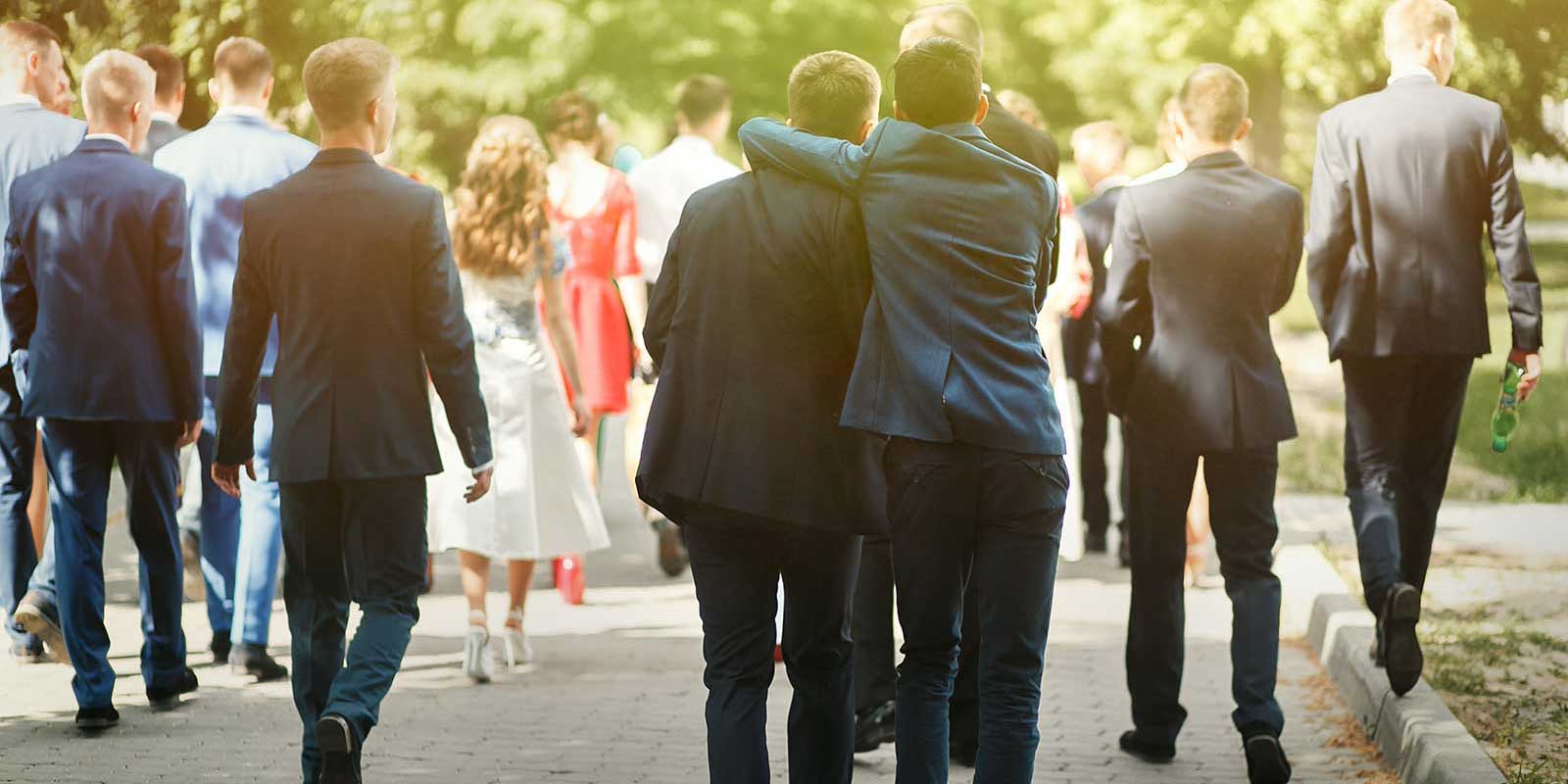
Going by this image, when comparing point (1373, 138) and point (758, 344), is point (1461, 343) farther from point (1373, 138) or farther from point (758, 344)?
point (758, 344)

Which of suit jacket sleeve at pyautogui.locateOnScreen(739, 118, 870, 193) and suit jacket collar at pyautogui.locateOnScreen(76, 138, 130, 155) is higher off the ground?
suit jacket sleeve at pyautogui.locateOnScreen(739, 118, 870, 193)

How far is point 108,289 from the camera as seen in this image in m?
7.17

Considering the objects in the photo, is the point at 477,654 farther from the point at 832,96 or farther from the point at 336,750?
the point at 832,96

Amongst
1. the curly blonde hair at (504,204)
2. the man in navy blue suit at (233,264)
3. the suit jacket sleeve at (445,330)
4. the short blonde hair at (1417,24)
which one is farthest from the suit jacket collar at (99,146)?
the short blonde hair at (1417,24)

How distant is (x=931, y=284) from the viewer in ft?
17.1

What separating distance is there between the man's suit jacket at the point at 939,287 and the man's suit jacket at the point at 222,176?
3.47 metres

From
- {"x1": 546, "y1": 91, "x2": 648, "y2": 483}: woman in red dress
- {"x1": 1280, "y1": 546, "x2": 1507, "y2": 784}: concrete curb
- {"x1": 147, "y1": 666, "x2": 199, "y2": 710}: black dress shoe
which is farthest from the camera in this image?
{"x1": 546, "y1": 91, "x2": 648, "y2": 483}: woman in red dress

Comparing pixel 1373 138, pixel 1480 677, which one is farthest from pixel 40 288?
pixel 1480 677

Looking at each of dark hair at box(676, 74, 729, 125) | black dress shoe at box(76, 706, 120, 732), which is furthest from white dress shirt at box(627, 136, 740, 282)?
black dress shoe at box(76, 706, 120, 732)

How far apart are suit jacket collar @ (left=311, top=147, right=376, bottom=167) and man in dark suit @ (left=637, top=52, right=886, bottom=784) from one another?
4.20 ft

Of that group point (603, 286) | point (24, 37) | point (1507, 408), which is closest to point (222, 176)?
point (24, 37)

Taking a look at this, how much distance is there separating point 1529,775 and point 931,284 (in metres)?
2.52

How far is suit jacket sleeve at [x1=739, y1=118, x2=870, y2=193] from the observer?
205 inches

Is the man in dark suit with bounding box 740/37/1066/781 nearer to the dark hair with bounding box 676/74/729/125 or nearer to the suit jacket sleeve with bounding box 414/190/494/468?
the suit jacket sleeve with bounding box 414/190/494/468
